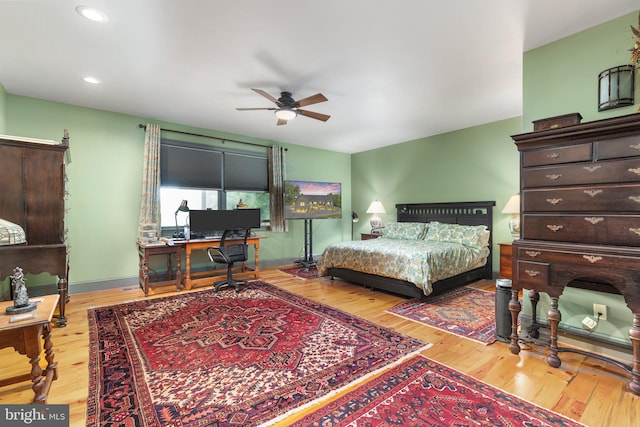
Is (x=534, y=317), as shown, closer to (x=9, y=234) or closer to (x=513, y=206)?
(x=513, y=206)

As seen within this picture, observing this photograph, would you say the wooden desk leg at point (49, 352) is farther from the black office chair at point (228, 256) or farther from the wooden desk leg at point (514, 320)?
the wooden desk leg at point (514, 320)

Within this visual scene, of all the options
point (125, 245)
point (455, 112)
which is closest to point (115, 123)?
point (125, 245)

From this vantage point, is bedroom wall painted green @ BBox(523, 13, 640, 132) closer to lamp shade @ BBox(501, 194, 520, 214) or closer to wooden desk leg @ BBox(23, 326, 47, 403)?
lamp shade @ BBox(501, 194, 520, 214)

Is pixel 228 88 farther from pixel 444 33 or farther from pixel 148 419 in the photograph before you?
pixel 148 419

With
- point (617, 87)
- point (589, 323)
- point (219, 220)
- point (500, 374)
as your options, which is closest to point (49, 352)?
point (219, 220)

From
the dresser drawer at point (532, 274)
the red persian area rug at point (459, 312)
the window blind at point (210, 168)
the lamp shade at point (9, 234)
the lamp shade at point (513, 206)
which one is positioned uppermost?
the window blind at point (210, 168)

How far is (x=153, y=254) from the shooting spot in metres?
4.21

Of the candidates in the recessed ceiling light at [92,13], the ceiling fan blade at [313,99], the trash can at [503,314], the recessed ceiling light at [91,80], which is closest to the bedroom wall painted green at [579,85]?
the trash can at [503,314]

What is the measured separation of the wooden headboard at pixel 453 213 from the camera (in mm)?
4672

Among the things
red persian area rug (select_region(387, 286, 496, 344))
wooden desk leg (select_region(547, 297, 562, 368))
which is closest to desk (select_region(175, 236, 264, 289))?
red persian area rug (select_region(387, 286, 496, 344))

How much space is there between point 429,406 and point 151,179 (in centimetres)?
457

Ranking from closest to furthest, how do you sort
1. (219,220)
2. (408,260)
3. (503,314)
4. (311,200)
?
(503,314) < (408,260) < (219,220) < (311,200)

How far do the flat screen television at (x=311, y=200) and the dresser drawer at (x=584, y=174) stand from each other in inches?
153

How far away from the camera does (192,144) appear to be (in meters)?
4.93
